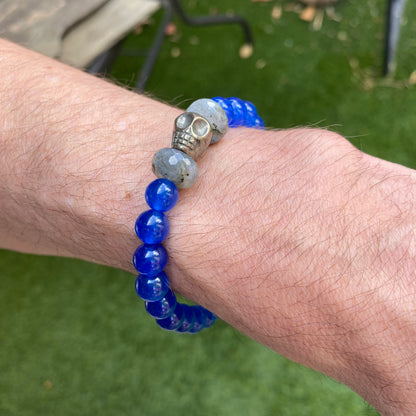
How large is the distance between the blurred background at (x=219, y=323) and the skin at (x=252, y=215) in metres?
A: 0.51

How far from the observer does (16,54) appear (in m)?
0.98

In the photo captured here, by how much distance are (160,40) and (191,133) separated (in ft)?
5.34

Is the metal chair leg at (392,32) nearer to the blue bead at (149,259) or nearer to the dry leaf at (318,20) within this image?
the dry leaf at (318,20)

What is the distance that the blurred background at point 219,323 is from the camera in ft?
5.90

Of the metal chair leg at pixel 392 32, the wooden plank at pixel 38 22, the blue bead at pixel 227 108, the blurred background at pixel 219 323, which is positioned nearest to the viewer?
the blue bead at pixel 227 108

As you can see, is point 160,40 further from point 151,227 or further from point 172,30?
point 151,227

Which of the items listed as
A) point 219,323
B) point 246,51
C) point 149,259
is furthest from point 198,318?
point 246,51

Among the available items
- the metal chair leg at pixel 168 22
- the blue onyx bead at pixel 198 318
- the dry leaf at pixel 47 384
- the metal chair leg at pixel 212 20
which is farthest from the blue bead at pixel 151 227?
the metal chair leg at pixel 212 20

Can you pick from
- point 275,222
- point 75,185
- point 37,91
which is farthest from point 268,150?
A: point 37,91

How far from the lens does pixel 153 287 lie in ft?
2.66

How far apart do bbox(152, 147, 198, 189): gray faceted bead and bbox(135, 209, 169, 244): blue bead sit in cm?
7

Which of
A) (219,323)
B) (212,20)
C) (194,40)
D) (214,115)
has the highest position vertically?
(214,115)

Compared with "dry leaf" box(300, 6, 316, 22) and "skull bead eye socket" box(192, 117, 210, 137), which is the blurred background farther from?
"skull bead eye socket" box(192, 117, 210, 137)

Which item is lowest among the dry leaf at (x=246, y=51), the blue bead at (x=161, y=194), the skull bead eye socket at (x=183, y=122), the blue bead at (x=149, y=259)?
the dry leaf at (x=246, y=51)
